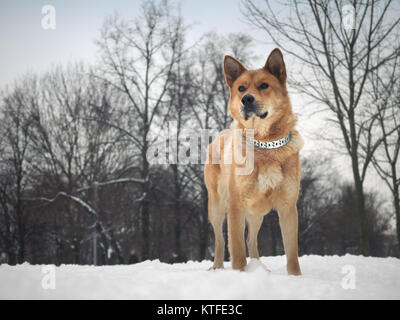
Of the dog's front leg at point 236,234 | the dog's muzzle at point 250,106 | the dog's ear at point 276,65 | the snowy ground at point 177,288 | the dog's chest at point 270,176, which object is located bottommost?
the snowy ground at point 177,288

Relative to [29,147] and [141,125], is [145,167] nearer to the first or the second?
[141,125]

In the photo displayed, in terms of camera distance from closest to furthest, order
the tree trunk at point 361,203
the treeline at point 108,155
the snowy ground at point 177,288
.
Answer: the snowy ground at point 177,288
the tree trunk at point 361,203
the treeline at point 108,155

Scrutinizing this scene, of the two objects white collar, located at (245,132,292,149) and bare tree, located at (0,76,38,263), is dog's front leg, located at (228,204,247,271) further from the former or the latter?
bare tree, located at (0,76,38,263)

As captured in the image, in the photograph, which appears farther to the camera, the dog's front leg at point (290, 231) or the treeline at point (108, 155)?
the treeline at point (108, 155)

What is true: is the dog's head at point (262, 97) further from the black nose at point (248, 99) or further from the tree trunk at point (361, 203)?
the tree trunk at point (361, 203)

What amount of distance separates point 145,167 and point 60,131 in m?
7.96

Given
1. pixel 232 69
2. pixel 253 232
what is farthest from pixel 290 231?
pixel 232 69

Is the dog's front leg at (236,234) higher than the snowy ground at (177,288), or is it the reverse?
the dog's front leg at (236,234)

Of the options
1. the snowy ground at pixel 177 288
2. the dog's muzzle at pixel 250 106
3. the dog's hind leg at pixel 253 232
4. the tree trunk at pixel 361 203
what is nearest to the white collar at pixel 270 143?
the dog's muzzle at pixel 250 106

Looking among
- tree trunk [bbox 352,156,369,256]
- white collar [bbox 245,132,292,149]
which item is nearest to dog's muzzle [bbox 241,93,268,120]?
white collar [bbox 245,132,292,149]

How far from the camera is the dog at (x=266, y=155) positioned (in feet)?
13.4

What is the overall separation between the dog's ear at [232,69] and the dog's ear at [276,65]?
34cm

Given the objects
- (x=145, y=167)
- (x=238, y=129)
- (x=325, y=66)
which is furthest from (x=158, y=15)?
(x=238, y=129)

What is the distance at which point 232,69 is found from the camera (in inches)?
176
